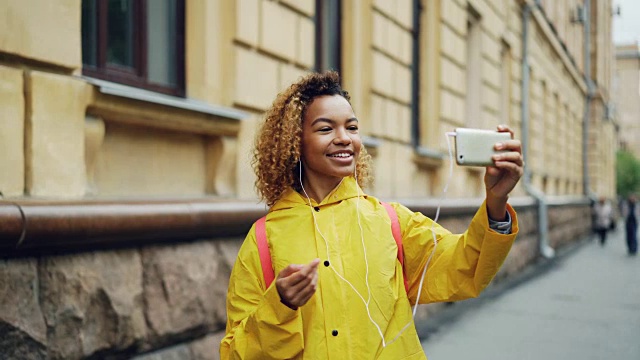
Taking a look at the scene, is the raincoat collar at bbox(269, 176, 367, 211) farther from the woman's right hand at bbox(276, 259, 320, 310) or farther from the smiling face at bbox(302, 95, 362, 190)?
the woman's right hand at bbox(276, 259, 320, 310)

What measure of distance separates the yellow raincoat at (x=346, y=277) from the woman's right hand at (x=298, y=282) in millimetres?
90

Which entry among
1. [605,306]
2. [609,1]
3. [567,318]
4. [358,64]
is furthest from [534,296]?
[609,1]

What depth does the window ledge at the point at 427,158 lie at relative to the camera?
9.35m

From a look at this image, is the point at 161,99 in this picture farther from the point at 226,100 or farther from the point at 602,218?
the point at 602,218

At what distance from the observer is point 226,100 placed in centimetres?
522

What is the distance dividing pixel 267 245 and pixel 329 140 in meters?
0.36

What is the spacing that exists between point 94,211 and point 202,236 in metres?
1.04

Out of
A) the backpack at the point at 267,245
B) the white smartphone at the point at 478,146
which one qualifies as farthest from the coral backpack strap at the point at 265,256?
the white smartphone at the point at 478,146

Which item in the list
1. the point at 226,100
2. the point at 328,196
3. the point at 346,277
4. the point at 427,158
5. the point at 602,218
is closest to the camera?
the point at 346,277

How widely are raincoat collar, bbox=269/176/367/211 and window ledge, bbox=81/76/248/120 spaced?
6.56ft

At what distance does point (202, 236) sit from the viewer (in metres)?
4.54

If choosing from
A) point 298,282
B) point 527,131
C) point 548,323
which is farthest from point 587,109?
point 298,282

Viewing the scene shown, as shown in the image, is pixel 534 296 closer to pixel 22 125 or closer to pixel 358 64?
pixel 358 64

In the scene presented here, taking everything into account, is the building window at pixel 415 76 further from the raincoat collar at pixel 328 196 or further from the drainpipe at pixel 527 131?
the raincoat collar at pixel 328 196
